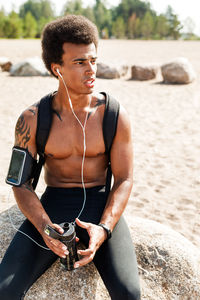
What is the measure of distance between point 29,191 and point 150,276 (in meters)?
0.97

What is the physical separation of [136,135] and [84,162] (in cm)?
412

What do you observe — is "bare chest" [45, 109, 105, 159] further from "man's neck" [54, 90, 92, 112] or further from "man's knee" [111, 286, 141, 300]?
"man's knee" [111, 286, 141, 300]

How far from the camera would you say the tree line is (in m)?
45.3

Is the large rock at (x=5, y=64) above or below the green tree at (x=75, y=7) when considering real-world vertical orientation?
below

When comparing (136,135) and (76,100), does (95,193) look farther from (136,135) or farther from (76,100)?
(136,135)

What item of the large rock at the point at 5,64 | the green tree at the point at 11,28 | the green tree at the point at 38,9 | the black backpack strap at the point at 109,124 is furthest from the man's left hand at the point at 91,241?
the green tree at the point at 38,9

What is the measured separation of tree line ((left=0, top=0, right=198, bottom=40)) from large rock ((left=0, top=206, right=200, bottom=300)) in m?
43.0

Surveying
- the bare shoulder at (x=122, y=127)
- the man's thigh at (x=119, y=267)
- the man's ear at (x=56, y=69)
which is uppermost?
the man's ear at (x=56, y=69)

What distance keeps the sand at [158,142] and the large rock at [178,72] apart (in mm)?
342

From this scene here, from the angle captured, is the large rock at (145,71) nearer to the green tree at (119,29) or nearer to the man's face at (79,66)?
the man's face at (79,66)

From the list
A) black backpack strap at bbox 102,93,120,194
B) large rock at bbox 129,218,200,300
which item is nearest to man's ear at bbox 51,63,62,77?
black backpack strap at bbox 102,93,120,194

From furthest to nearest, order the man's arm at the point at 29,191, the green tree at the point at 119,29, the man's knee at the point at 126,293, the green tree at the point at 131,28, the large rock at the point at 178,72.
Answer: the green tree at the point at 131,28
the green tree at the point at 119,29
the large rock at the point at 178,72
the man's arm at the point at 29,191
the man's knee at the point at 126,293

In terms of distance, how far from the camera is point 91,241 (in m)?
Result: 1.77

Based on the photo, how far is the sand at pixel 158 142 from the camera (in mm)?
3744
